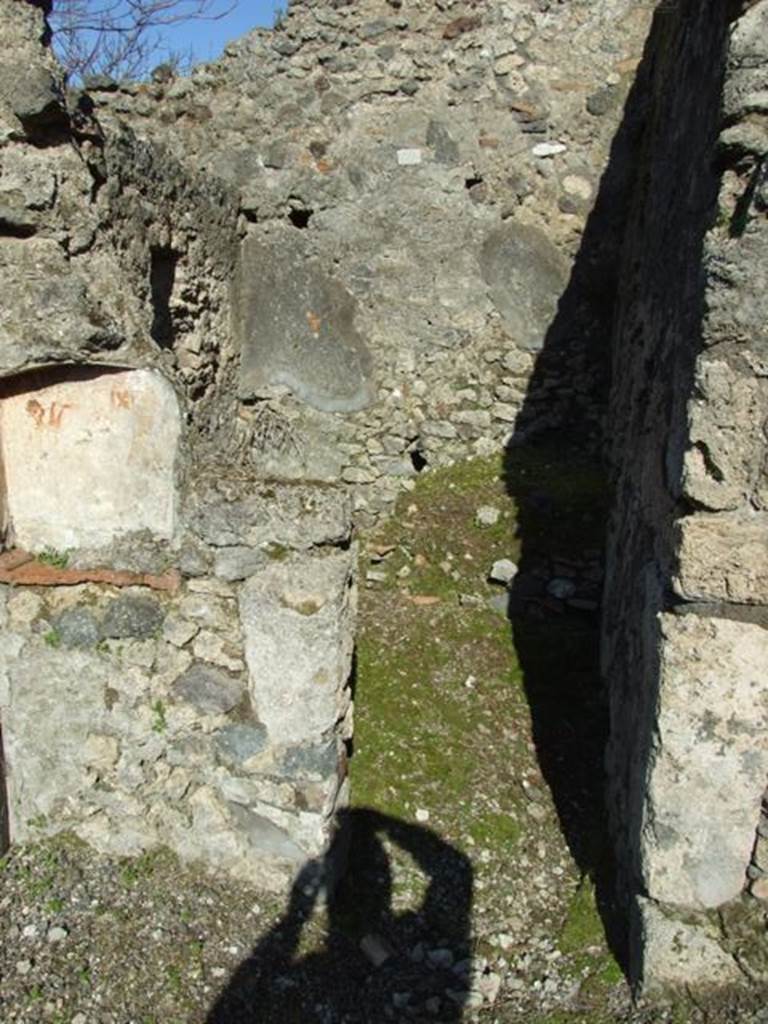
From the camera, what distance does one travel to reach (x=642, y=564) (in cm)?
294

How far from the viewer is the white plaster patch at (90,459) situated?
2.52 m

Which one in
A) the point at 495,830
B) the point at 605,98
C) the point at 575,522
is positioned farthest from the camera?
the point at 605,98

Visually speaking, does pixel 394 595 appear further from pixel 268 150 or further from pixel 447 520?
pixel 268 150

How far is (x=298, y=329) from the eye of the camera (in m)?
5.98

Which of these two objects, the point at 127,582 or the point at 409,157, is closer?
the point at 127,582

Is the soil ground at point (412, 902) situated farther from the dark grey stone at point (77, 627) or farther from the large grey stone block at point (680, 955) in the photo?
the dark grey stone at point (77, 627)

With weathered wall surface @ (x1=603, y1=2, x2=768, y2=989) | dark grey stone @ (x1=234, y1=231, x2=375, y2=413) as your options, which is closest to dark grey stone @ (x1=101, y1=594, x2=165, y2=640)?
weathered wall surface @ (x1=603, y1=2, x2=768, y2=989)

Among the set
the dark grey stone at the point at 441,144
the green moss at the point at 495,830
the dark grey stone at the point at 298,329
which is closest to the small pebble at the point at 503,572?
the green moss at the point at 495,830

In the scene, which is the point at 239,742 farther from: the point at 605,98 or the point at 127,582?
the point at 605,98

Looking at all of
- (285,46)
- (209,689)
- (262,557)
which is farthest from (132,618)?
(285,46)

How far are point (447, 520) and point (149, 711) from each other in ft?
9.55

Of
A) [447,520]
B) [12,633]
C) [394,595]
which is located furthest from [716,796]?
[447,520]

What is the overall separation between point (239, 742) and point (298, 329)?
3.91 meters

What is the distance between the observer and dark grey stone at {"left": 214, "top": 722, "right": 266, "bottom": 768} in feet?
8.62
